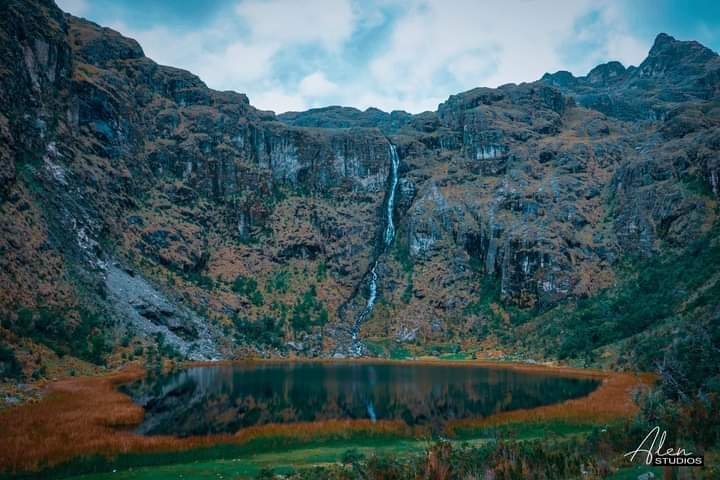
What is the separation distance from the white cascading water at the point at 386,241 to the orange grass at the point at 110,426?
3129 inches

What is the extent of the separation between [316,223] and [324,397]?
12041 cm

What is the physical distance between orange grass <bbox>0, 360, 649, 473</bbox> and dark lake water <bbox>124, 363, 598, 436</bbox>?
1.97 metres

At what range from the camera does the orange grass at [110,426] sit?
26.2 metres

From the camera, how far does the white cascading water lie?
436 feet

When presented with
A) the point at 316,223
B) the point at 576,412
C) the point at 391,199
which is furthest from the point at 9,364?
the point at 391,199

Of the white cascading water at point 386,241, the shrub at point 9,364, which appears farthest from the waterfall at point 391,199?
the shrub at point 9,364

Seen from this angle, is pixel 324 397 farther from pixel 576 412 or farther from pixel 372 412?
pixel 576 412

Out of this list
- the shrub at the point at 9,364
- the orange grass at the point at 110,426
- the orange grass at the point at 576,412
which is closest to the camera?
the orange grass at the point at 110,426

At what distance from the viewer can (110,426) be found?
110ft

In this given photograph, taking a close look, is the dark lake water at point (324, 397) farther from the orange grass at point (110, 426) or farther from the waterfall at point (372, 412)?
the orange grass at point (110, 426)

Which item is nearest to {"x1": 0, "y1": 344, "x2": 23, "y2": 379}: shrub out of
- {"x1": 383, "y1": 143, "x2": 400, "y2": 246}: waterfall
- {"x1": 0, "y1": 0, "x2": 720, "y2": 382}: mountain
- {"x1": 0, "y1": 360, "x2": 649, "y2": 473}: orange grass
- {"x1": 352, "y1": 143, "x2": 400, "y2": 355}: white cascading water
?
{"x1": 0, "y1": 0, "x2": 720, "y2": 382}: mountain

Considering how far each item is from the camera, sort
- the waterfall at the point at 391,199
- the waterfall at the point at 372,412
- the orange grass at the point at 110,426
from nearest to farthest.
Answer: the orange grass at the point at 110,426, the waterfall at the point at 372,412, the waterfall at the point at 391,199

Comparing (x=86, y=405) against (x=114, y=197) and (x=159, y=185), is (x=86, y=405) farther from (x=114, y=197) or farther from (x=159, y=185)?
(x=159, y=185)

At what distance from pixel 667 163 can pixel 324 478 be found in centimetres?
13866
